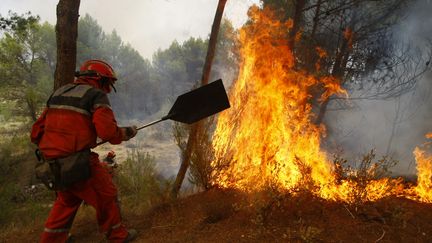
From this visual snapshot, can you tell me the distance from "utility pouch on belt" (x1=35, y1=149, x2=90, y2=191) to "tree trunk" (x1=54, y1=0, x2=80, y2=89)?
6.41 ft

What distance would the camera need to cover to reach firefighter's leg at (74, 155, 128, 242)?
3.63m

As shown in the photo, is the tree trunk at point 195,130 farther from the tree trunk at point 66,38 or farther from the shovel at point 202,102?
the tree trunk at point 66,38

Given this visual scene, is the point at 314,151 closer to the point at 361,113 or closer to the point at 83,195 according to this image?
the point at 83,195

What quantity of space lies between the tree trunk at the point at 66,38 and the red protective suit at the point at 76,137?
4.99ft

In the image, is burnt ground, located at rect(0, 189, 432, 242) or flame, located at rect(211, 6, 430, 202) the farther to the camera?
flame, located at rect(211, 6, 430, 202)

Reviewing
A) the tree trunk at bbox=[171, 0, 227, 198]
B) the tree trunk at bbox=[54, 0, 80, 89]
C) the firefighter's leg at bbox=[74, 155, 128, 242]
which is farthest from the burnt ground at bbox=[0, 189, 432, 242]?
the tree trunk at bbox=[54, 0, 80, 89]

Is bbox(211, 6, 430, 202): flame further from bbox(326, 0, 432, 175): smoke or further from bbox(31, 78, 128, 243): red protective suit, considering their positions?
bbox(326, 0, 432, 175): smoke

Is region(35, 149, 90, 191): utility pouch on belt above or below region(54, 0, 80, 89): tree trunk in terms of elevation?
below

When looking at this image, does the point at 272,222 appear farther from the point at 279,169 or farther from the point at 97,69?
the point at 97,69

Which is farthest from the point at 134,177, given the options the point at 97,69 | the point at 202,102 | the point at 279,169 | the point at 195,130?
the point at 97,69

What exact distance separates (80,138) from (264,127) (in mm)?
3250

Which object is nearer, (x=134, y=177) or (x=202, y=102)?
(x=202, y=102)

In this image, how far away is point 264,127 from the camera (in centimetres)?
572

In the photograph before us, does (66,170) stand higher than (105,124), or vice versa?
(105,124)
